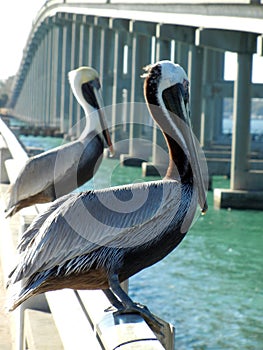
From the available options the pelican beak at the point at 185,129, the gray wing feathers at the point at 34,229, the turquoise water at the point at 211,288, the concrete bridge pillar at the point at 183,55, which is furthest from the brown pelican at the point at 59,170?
the concrete bridge pillar at the point at 183,55

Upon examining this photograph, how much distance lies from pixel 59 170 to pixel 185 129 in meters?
2.98

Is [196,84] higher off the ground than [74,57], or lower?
lower

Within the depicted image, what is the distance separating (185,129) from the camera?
4.04 metres

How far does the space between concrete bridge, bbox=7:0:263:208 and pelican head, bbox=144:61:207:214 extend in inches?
93.0

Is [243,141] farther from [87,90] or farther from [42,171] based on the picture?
[42,171]

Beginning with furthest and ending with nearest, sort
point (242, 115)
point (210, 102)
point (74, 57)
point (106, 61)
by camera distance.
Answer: point (74, 57)
point (106, 61)
point (210, 102)
point (242, 115)

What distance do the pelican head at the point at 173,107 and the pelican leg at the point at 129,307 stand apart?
596 mm

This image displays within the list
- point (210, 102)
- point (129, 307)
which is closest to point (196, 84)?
point (210, 102)

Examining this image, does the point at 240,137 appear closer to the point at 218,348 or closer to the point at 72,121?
the point at 218,348

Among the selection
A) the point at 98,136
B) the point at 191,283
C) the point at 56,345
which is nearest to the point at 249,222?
the point at 191,283

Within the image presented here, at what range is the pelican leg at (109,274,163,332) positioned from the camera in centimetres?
348

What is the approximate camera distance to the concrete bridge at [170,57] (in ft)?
78.6

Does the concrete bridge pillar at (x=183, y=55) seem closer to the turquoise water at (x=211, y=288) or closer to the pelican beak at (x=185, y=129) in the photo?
the turquoise water at (x=211, y=288)

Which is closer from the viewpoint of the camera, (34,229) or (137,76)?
(34,229)
